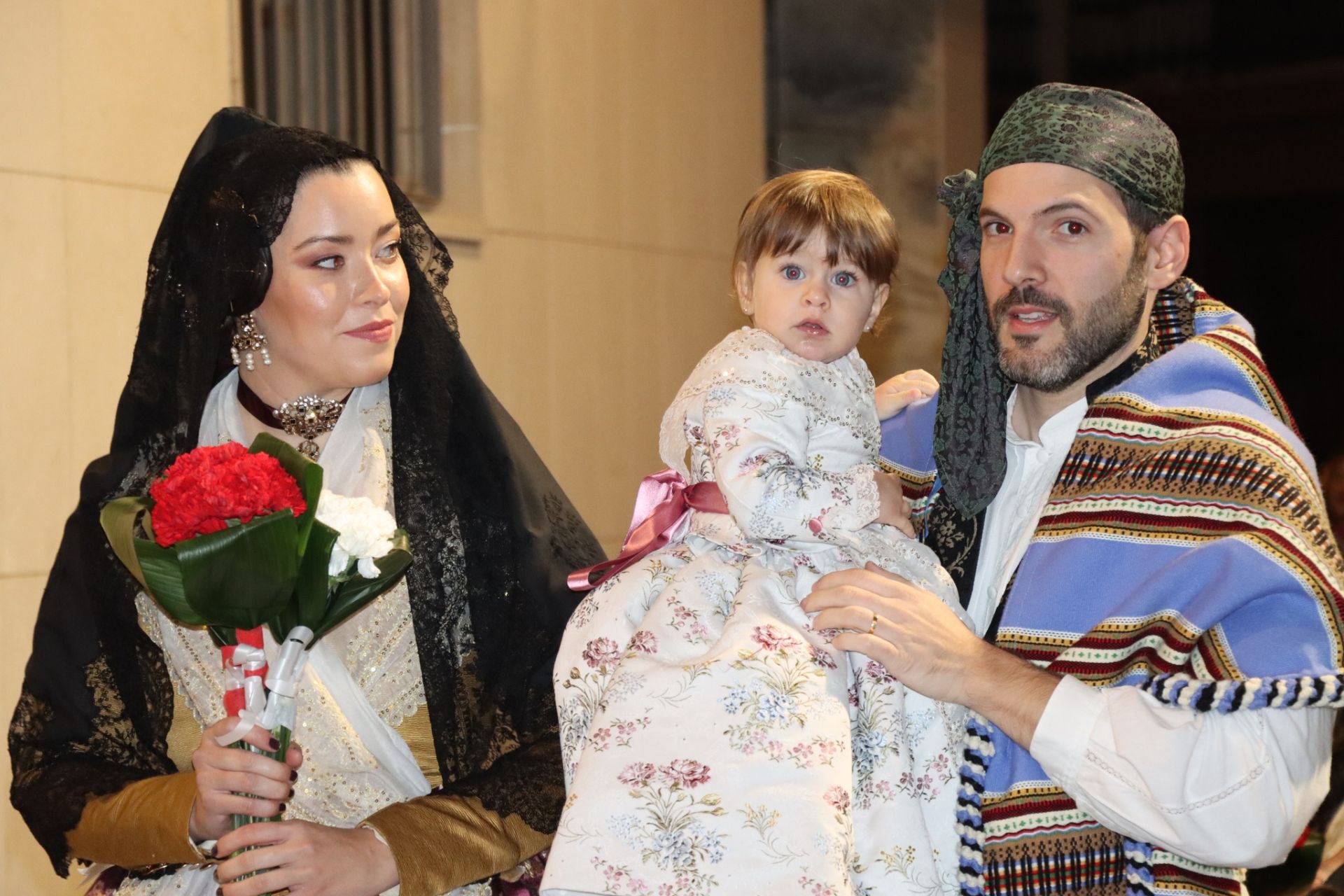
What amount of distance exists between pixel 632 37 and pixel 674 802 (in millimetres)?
4590

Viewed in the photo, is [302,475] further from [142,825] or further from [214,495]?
[142,825]

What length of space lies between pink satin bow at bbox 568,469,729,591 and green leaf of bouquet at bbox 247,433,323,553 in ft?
1.78

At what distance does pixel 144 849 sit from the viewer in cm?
247

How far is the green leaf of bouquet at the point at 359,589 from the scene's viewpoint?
222 centimetres

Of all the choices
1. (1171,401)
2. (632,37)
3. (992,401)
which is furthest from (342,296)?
(632,37)

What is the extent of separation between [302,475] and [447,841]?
662 mm

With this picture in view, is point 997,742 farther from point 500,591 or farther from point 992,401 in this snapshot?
point 500,591

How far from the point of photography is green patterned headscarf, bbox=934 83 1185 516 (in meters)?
2.57

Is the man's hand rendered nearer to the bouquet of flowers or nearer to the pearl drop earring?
the bouquet of flowers

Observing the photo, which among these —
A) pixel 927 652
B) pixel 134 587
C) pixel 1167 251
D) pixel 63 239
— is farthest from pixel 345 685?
pixel 63 239

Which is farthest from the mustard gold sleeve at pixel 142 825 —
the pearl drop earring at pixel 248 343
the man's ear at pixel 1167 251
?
the man's ear at pixel 1167 251

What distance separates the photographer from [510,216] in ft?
18.2

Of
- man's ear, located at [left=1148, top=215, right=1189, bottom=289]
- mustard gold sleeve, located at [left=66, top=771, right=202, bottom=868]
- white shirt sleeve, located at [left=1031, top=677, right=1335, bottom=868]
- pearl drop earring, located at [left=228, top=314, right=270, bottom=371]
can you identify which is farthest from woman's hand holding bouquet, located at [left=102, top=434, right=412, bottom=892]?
man's ear, located at [left=1148, top=215, right=1189, bottom=289]

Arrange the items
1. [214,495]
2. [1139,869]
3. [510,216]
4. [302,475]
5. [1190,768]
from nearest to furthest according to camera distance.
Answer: [214,495] < [302,475] < [1190,768] < [1139,869] < [510,216]
